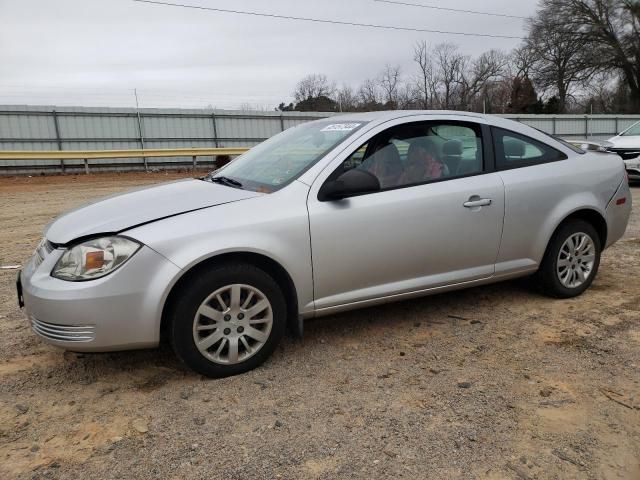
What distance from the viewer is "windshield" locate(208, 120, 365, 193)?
3.51m

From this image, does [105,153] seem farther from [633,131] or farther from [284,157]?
[284,157]

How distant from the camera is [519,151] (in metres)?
4.13

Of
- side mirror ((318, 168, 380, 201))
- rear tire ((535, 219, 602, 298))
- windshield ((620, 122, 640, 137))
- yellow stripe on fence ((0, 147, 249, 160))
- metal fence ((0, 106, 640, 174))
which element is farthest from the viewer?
metal fence ((0, 106, 640, 174))

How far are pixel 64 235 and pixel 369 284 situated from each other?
1844 mm

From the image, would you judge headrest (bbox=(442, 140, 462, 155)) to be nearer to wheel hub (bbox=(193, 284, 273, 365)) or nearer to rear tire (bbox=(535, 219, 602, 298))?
rear tire (bbox=(535, 219, 602, 298))

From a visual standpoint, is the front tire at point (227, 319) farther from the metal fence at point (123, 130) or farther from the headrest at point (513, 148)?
the metal fence at point (123, 130)

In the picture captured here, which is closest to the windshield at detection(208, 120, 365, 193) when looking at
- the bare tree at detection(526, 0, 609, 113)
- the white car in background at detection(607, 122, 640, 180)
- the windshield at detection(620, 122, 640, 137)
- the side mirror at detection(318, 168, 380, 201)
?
the side mirror at detection(318, 168, 380, 201)

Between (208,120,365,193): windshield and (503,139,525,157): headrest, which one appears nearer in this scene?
(208,120,365,193): windshield

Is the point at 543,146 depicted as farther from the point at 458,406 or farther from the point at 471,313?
the point at 458,406

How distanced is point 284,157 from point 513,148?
5.79 feet

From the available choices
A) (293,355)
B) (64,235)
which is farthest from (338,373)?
(64,235)

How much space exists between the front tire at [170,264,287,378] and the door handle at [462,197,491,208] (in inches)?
58.5

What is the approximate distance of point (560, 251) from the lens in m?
4.25

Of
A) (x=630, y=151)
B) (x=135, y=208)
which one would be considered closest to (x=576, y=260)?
(x=135, y=208)
